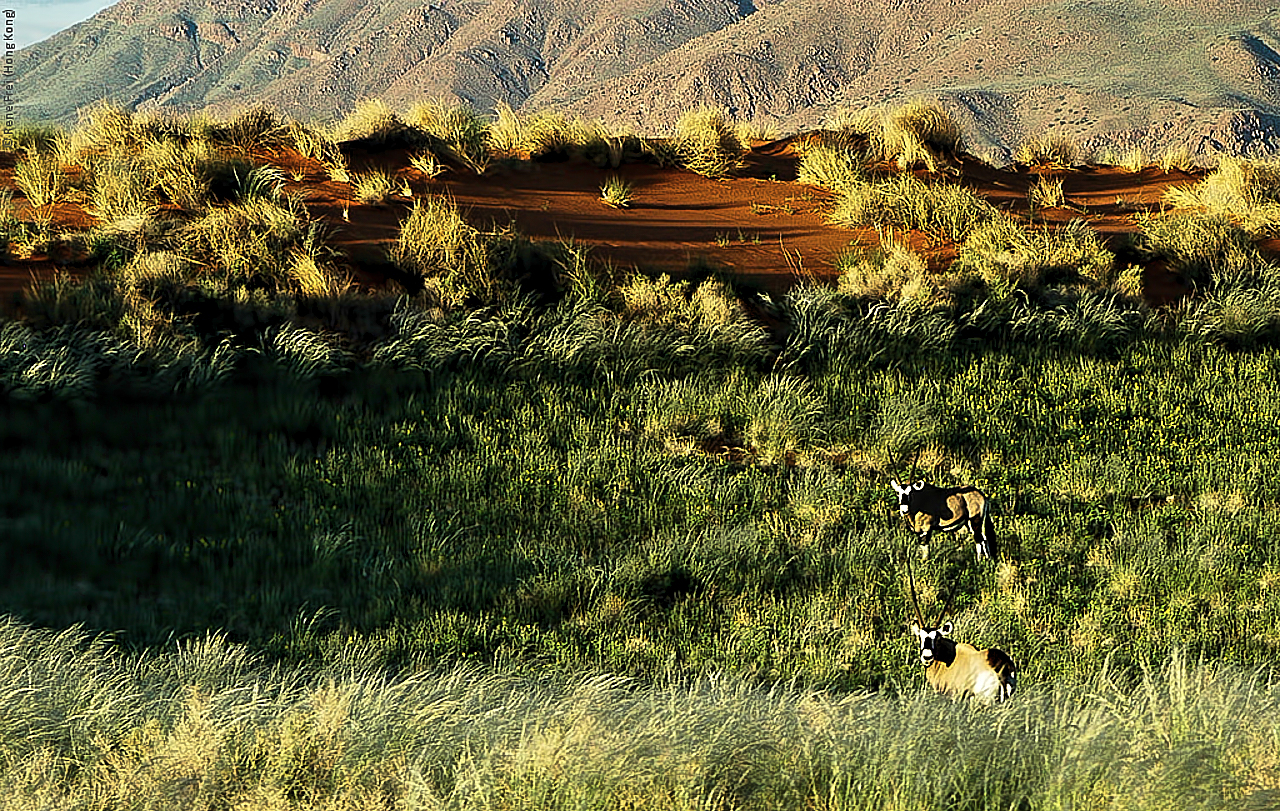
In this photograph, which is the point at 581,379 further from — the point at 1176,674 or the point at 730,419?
the point at 1176,674

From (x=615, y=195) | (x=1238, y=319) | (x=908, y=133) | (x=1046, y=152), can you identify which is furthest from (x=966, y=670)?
(x=1046, y=152)

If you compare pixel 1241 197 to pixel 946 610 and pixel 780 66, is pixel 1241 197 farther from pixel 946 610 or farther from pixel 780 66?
pixel 780 66

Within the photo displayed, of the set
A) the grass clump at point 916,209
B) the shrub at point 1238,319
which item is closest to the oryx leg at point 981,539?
the shrub at point 1238,319

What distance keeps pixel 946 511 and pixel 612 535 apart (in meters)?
2.12

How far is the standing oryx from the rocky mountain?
65.5 meters

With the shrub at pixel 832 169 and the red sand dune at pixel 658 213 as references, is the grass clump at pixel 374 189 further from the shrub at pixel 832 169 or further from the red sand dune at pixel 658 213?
the shrub at pixel 832 169

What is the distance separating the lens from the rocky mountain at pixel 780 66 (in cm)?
10444

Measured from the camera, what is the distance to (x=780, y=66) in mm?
142125

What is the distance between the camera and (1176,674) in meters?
4.91

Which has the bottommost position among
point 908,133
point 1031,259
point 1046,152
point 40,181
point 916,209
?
point 1031,259

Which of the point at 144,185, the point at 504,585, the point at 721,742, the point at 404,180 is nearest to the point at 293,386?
the point at 504,585

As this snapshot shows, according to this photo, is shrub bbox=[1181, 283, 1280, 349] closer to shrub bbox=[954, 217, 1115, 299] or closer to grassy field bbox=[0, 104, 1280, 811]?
grassy field bbox=[0, 104, 1280, 811]

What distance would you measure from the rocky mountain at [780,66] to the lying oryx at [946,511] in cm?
6328

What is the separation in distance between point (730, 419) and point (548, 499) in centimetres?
192
